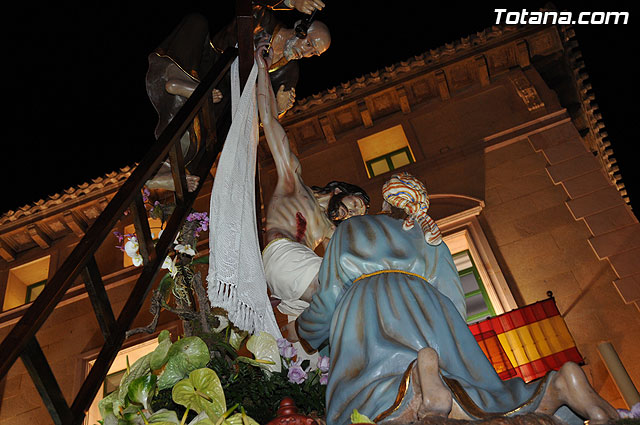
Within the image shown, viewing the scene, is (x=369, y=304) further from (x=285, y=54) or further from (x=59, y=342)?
(x=59, y=342)

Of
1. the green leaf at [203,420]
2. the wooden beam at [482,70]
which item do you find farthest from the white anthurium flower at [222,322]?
the wooden beam at [482,70]

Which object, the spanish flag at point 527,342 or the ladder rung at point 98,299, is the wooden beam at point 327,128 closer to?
the spanish flag at point 527,342

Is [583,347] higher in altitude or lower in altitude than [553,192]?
lower

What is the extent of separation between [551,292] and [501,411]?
8102 millimetres

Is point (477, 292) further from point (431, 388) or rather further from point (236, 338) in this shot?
point (431, 388)

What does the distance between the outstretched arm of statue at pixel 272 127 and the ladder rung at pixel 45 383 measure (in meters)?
1.77

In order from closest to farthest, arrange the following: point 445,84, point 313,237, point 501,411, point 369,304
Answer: point 501,411, point 369,304, point 313,237, point 445,84

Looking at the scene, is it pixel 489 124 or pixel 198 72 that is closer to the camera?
pixel 198 72

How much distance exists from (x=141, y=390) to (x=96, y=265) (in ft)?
1.89

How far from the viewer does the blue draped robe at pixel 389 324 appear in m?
2.40

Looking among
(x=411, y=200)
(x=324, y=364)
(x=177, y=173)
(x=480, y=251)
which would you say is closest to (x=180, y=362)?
(x=324, y=364)

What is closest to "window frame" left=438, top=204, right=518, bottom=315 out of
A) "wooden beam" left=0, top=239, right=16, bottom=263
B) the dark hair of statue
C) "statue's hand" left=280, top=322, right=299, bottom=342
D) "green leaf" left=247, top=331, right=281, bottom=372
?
the dark hair of statue

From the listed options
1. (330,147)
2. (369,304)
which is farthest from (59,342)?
(369,304)

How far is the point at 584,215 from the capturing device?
447 inches
